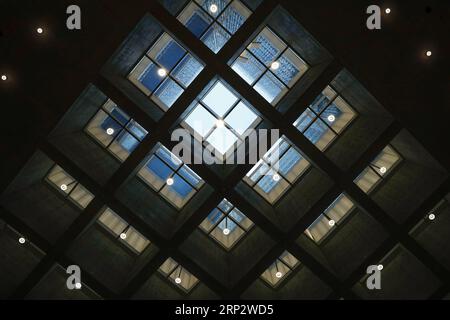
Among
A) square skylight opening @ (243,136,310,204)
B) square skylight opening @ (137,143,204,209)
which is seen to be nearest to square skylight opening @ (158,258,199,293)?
square skylight opening @ (137,143,204,209)

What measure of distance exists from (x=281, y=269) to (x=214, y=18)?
1252cm

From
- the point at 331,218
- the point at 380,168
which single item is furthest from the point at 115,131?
the point at 380,168

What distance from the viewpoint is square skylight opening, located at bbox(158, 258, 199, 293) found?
87.7 ft

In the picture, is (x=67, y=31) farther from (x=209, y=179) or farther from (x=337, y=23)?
(x=337, y=23)

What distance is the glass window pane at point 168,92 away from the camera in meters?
24.0

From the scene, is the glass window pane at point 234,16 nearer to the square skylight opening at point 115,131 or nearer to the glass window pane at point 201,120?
the glass window pane at point 201,120

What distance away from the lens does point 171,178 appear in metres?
26.0

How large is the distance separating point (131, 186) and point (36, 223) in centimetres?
438

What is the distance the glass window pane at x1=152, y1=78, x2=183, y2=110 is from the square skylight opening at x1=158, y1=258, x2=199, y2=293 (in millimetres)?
8035

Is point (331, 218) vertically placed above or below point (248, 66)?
below

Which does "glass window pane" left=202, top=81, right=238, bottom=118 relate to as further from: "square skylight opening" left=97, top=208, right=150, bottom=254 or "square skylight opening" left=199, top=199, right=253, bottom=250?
"square skylight opening" left=97, top=208, right=150, bottom=254

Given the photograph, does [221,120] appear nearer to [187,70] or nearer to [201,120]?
[201,120]

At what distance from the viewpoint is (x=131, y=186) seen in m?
24.7
